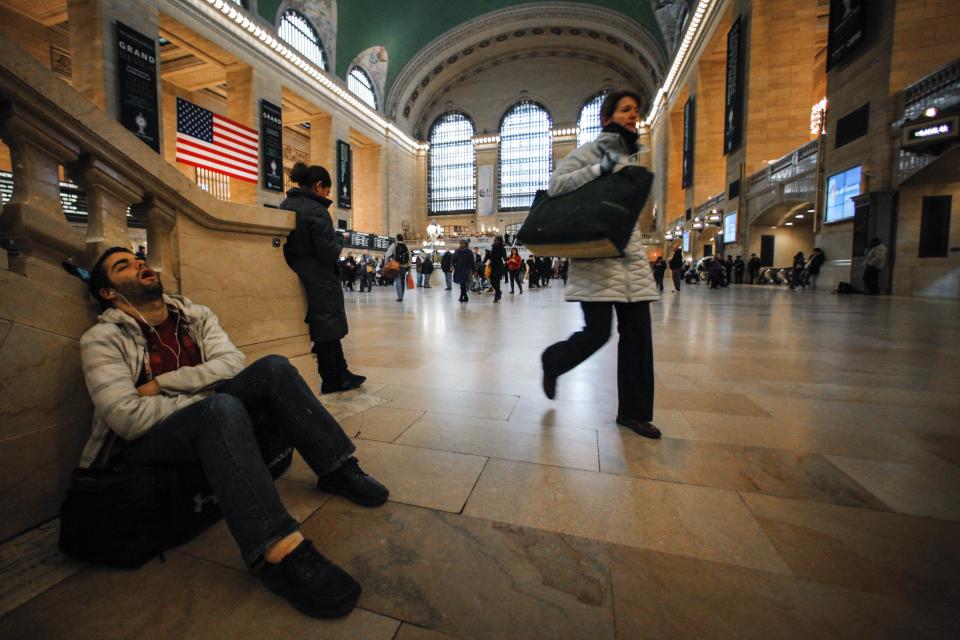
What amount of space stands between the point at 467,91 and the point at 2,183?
119ft

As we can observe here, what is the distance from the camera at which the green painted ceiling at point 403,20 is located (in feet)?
84.1

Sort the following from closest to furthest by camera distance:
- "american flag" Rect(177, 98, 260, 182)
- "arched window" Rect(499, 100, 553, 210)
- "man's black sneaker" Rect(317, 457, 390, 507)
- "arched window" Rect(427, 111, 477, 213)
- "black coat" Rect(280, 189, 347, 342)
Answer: "man's black sneaker" Rect(317, 457, 390, 507)
"black coat" Rect(280, 189, 347, 342)
"american flag" Rect(177, 98, 260, 182)
"arched window" Rect(499, 100, 553, 210)
"arched window" Rect(427, 111, 477, 213)

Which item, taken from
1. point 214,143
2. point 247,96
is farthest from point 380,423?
point 247,96

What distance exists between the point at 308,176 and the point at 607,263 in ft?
6.82

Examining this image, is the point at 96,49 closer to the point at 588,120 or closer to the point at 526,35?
the point at 526,35

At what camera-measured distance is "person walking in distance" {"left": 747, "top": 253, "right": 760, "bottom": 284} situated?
679 inches

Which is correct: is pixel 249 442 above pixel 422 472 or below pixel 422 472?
above

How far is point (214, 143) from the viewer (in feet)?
A: 46.3

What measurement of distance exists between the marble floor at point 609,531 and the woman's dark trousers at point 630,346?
0.18m

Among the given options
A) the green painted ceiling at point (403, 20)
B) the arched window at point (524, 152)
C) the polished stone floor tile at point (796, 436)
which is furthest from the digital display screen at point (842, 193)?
the arched window at point (524, 152)

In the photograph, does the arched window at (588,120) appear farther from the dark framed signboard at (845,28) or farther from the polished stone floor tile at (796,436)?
the polished stone floor tile at (796,436)

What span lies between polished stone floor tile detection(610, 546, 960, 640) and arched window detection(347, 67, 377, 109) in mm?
31542

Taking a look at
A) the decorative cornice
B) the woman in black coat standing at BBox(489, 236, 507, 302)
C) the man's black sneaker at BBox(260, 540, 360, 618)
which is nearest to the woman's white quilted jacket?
the man's black sneaker at BBox(260, 540, 360, 618)

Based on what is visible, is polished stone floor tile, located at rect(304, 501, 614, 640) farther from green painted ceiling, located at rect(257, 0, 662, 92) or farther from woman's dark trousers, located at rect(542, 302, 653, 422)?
green painted ceiling, located at rect(257, 0, 662, 92)
